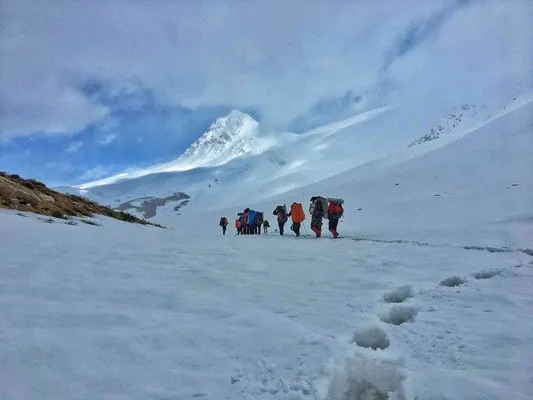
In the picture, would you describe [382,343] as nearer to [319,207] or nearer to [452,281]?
[452,281]

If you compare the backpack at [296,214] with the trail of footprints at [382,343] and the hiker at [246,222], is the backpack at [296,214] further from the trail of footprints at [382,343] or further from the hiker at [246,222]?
the trail of footprints at [382,343]

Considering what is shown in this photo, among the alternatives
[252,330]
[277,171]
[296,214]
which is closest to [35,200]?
[296,214]

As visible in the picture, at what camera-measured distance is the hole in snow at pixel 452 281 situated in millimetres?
8891

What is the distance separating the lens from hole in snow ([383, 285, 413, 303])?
7.89 metres

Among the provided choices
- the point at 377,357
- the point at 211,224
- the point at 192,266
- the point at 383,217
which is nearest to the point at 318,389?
the point at 377,357

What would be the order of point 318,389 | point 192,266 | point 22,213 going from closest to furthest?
point 318,389, point 192,266, point 22,213

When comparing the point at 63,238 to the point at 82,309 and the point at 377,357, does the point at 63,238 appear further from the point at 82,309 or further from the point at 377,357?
the point at 377,357

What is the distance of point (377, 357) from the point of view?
524 centimetres

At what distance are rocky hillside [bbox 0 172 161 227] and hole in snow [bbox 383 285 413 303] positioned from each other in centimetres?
1291

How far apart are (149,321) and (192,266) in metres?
3.90

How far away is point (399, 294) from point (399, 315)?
1.12 m

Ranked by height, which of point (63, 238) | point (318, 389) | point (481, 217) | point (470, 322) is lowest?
point (318, 389)

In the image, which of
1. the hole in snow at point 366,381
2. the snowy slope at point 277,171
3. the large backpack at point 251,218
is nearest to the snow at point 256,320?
the hole in snow at point 366,381

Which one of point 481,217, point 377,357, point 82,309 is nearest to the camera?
point 377,357
